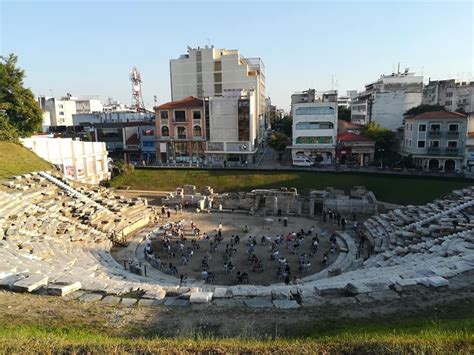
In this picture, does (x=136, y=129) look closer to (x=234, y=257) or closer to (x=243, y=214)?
(x=243, y=214)

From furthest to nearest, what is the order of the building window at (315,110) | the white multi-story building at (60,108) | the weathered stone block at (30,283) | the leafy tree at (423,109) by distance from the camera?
the white multi-story building at (60,108) < the leafy tree at (423,109) < the building window at (315,110) < the weathered stone block at (30,283)

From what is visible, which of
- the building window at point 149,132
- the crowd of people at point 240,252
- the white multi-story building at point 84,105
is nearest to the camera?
the crowd of people at point 240,252

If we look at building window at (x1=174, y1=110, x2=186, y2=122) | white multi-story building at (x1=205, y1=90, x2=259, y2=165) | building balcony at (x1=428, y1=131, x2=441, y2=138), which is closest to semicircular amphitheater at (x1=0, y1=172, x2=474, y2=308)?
white multi-story building at (x1=205, y1=90, x2=259, y2=165)

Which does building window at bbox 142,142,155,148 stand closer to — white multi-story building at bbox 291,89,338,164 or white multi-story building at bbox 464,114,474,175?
white multi-story building at bbox 291,89,338,164

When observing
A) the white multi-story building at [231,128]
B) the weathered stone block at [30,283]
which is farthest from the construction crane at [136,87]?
the weathered stone block at [30,283]

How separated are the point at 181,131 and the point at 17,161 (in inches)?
1314

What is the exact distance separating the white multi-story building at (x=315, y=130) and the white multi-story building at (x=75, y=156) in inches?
1319

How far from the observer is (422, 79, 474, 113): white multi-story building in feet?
263

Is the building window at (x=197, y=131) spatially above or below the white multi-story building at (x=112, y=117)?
below

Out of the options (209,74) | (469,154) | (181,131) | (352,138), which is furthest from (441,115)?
(209,74)

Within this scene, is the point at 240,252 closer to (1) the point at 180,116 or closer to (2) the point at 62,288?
(2) the point at 62,288

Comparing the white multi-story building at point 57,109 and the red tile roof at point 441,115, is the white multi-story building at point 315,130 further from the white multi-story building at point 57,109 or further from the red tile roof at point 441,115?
the white multi-story building at point 57,109

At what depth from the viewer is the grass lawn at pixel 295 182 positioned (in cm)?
4550

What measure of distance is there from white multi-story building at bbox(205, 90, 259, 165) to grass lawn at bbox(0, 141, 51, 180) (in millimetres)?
30989
